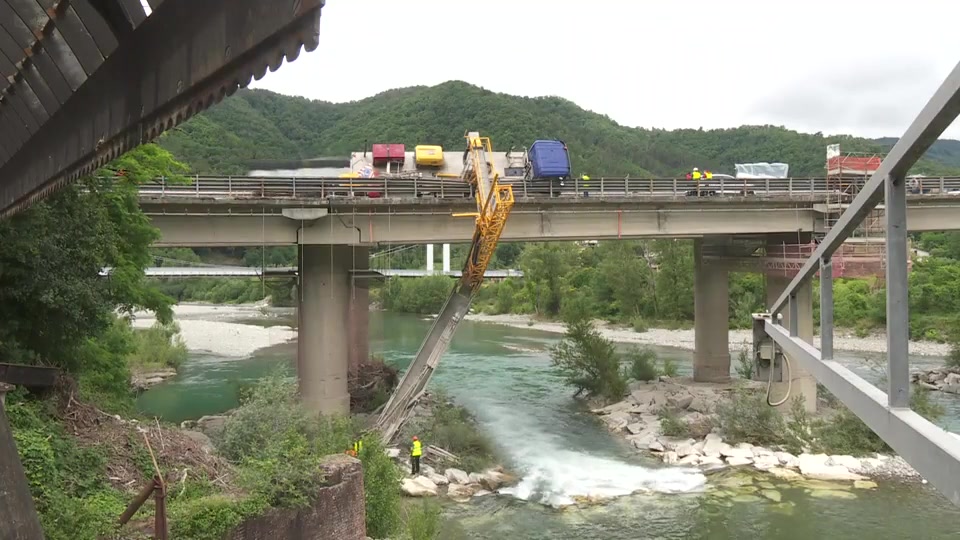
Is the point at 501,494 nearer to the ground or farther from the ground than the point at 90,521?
nearer to the ground

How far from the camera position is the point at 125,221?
15.0m

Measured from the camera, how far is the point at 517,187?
21984 mm

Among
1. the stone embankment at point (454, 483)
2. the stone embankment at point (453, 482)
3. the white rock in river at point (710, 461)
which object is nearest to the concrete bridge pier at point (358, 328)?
the stone embankment at point (453, 482)

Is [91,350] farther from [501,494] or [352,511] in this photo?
[501,494]

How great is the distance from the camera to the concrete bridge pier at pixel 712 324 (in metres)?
28.1

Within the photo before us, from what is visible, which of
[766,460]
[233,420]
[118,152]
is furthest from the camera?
[766,460]

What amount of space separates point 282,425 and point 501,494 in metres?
6.77

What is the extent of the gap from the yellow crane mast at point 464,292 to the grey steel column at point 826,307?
14708mm

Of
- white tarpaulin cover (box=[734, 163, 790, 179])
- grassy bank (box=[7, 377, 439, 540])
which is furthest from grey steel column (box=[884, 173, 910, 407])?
white tarpaulin cover (box=[734, 163, 790, 179])

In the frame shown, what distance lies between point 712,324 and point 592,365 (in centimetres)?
583

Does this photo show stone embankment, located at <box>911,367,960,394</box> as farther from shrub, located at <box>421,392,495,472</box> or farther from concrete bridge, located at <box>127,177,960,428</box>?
shrub, located at <box>421,392,495,472</box>

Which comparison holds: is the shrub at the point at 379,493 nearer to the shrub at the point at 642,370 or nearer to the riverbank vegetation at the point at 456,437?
the riverbank vegetation at the point at 456,437

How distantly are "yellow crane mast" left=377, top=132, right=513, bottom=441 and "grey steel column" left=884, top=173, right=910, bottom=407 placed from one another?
16.1 metres

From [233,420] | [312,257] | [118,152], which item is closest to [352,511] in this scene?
[233,420]
